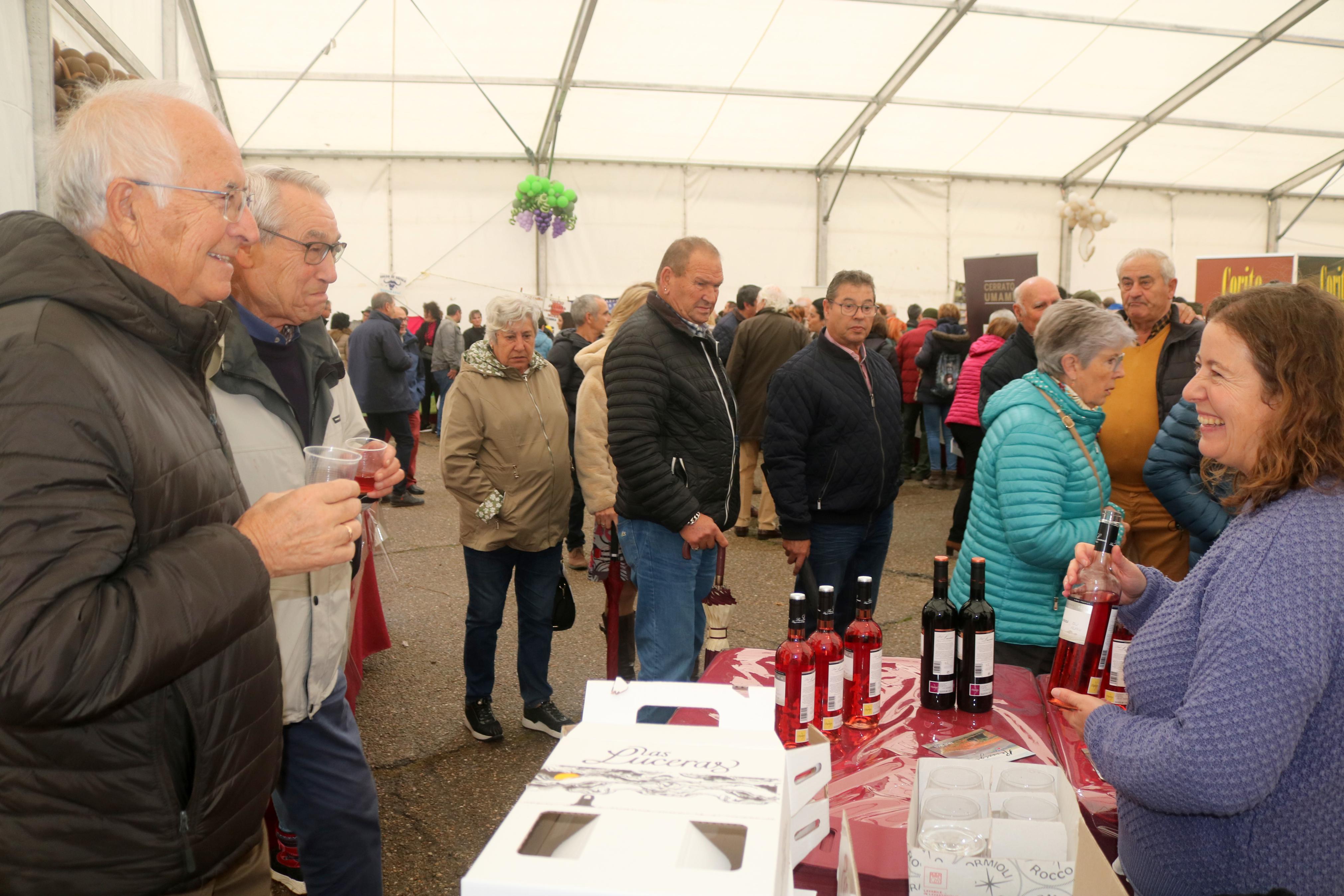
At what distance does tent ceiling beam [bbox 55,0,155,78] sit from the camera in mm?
2650

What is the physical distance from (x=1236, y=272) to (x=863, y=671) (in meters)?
6.19

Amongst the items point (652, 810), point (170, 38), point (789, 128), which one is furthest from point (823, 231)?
point (652, 810)

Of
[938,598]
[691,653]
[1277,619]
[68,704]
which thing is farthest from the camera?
[691,653]

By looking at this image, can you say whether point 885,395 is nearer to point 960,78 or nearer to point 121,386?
point 121,386

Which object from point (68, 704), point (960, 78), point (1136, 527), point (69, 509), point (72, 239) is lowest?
point (1136, 527)

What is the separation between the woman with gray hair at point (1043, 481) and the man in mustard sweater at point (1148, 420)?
773 millimetres

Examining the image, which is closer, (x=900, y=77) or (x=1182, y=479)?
(x=1182, y=479)

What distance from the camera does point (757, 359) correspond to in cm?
653

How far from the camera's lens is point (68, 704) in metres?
1.03

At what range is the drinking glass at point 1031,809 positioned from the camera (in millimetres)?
1081

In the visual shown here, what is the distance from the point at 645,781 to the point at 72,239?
1.05 meters

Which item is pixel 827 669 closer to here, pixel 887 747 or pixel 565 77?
pixel 887 747

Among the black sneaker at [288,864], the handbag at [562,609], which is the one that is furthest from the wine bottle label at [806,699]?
the handbag at [562,609]

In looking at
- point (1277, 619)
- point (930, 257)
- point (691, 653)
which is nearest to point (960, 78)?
point (930, 257)
